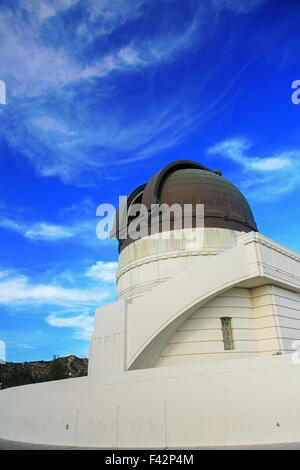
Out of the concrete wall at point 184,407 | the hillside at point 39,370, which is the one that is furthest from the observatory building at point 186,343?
the hillside at point 39,370

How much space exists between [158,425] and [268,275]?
20.1ft

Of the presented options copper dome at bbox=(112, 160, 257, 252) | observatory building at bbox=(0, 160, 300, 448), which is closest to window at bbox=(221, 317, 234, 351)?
observatory building at bbox=(0, 160, 300, 448)

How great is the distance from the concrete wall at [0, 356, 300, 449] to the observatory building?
3 cm

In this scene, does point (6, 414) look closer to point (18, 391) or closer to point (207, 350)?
point (18, 391)

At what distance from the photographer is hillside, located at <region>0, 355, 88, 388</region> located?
96.2 ft

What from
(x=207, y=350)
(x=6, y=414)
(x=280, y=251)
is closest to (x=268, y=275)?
(x=280, y=251)

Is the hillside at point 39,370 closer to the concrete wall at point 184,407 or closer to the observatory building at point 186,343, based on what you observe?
the observatory building at point 186,343

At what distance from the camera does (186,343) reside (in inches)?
479

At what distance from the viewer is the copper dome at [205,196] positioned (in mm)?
16078

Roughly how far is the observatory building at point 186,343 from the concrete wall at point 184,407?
0.08 feet

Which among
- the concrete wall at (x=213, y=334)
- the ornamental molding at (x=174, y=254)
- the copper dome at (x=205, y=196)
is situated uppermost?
the copper dome at (x=205, y=196)

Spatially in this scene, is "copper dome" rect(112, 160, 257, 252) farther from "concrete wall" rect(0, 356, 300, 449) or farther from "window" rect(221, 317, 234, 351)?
"concrete wall" rect(0, 356, 300, 449)
